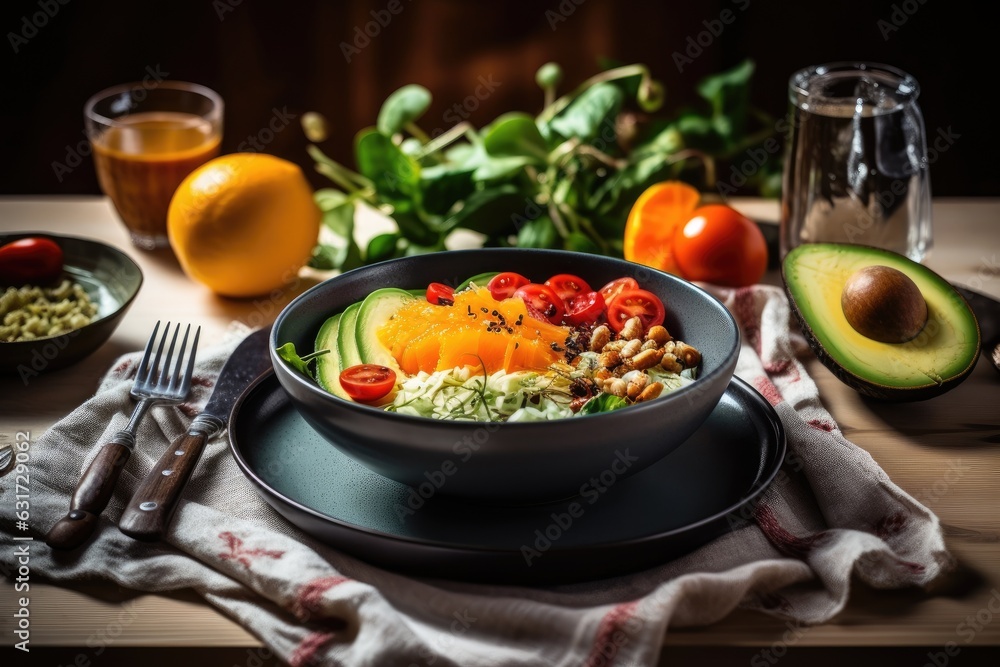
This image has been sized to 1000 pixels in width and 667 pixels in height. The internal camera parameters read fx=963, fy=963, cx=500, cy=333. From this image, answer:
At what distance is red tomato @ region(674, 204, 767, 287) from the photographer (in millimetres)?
1850

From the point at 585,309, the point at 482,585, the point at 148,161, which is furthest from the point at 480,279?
the point at 148,161

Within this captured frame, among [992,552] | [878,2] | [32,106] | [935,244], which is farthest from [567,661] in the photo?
[32,106]

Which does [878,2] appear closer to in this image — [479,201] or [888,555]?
[479,201]

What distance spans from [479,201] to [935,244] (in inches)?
39.7

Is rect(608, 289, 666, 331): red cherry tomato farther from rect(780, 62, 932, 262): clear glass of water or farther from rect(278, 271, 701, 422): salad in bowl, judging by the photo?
rect(780, 62, 932, 262): clear glass of water

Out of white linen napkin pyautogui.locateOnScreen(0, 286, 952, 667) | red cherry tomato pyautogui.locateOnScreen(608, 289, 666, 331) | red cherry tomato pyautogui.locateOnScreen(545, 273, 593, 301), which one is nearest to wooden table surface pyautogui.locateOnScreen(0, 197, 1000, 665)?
white linen napkin pyautogui.locateOnScreen(0, 286, 952, 667)

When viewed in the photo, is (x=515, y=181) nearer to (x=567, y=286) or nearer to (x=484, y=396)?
(x=567, y=286)

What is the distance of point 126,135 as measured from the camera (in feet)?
6.97

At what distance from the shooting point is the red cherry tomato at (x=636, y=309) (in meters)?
1.41

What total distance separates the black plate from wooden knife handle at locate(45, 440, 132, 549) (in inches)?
5.8

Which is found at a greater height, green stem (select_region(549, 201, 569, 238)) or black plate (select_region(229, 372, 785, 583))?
black plate (select_region(229, 372, 785, 583))

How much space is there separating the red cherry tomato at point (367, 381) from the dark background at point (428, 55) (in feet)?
8.04

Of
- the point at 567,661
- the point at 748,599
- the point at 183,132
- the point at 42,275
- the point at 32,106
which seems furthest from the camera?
the point at 32,106

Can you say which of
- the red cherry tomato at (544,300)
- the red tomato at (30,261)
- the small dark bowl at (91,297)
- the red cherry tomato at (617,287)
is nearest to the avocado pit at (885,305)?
the red cherry tomato at (617,287)
